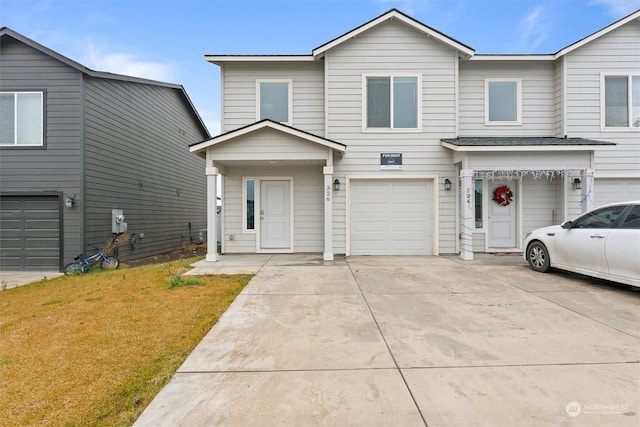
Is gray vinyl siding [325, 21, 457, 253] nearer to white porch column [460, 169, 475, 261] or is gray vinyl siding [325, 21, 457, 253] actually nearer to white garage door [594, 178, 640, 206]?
white porch column [460, 169, 475, 261]

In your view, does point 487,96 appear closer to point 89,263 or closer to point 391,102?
point 391,102

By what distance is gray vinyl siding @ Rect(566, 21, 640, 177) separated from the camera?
973cm

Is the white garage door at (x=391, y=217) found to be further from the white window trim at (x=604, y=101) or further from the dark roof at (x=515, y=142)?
the white window trim at (x=604, y=101)

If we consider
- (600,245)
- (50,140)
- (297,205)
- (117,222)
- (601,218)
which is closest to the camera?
(600,245)

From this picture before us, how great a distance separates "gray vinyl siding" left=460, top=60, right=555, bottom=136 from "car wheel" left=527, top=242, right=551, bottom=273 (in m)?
4.23

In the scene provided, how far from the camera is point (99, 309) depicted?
4855mm

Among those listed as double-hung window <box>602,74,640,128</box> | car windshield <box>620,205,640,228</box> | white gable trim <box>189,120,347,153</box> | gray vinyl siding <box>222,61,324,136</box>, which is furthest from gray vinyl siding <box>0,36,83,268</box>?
double-hung window <box>602,74,640,128</box>

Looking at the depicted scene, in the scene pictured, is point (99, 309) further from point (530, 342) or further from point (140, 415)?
point (530, 342)

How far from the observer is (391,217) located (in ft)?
32.0

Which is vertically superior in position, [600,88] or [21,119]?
[600,88]

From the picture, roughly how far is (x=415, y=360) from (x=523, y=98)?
9965 mm

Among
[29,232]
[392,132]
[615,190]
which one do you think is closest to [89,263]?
[29,232]

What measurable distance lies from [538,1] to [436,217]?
7.43 m

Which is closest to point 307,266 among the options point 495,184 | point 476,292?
point 476,292
